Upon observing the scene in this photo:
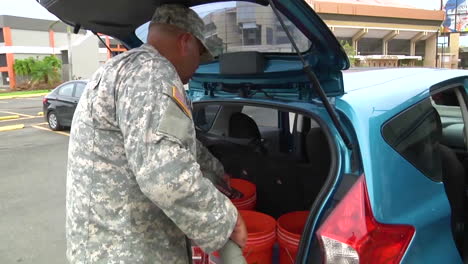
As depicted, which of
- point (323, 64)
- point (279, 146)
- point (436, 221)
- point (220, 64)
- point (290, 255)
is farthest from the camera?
point (279, 146)

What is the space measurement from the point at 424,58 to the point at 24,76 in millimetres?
43717

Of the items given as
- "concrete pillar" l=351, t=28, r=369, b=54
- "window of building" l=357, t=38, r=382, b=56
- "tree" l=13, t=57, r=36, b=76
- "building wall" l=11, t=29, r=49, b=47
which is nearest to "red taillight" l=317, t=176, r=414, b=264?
"tree" l=13, t=57, r=36, b=76

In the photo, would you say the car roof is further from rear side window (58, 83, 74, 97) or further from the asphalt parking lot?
rear side window (58, 83, 74, 97)

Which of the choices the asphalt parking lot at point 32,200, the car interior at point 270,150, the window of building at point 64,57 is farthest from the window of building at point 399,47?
the car interior at point 270,150

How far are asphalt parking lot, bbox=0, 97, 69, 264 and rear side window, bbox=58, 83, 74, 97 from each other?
59.5 inches

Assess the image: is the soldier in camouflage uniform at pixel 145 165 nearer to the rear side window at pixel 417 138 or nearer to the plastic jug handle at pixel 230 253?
the plastic jug handle at pixel 230 253

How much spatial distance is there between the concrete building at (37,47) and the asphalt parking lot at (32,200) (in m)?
25.8

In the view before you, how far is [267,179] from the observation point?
2.55 metres

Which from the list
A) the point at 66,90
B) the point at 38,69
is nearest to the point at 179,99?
the point at 66,90

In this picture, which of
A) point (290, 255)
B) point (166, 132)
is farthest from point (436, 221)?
point (166, 132)

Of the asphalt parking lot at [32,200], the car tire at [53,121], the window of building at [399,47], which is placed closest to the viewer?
the asphalt parking lot at [32,200]

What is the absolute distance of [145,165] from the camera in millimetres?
1209

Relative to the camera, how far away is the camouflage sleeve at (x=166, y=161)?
120 cm

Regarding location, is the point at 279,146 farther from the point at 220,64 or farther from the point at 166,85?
the point at 166,85
